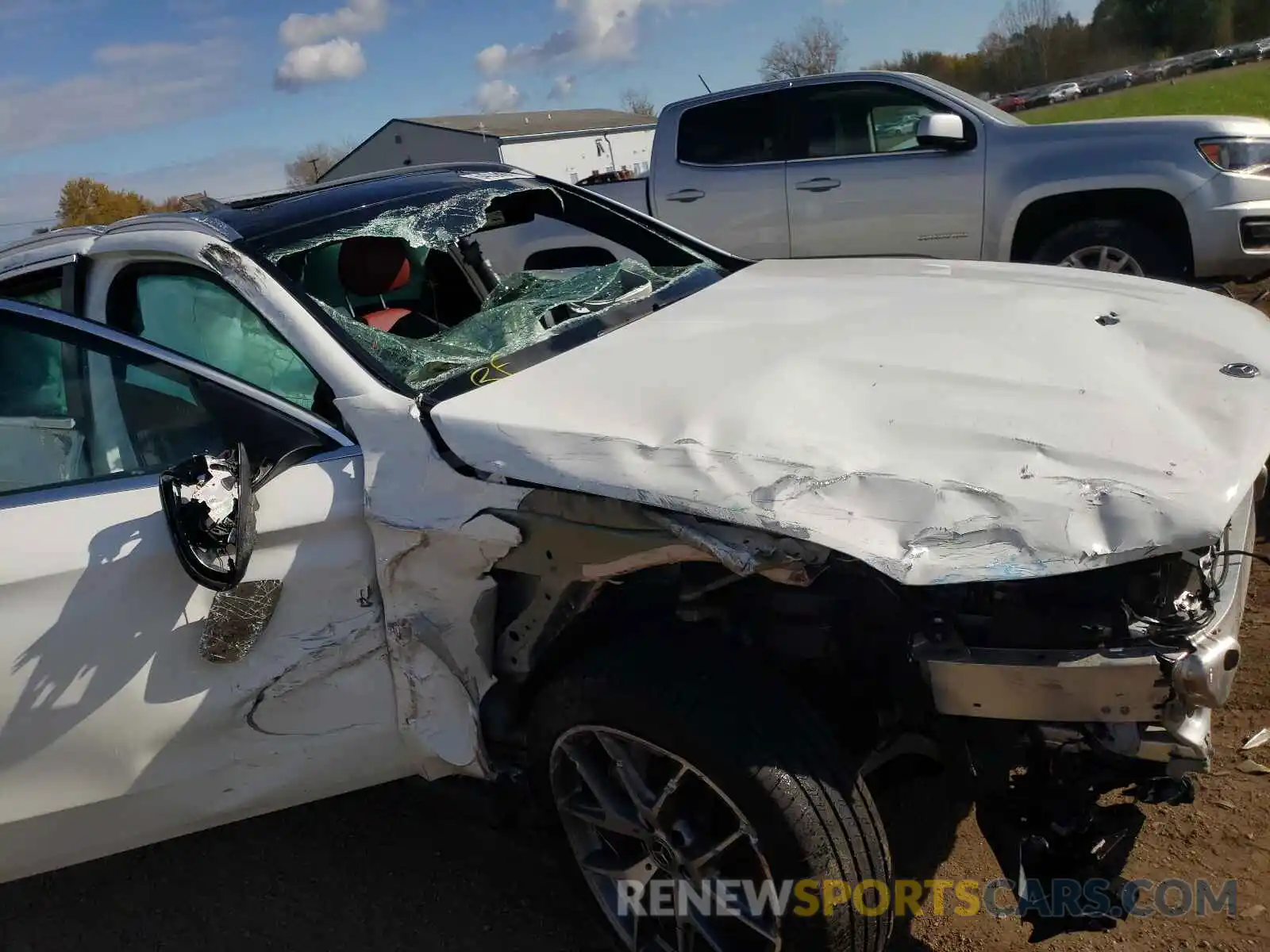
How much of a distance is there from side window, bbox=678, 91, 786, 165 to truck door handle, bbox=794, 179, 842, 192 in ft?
1.02

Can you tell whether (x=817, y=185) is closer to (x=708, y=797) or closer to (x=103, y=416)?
(x=103, y=416)

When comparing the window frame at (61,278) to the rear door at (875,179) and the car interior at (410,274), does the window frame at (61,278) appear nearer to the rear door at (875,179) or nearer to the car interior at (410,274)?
the car interior at (410,274)

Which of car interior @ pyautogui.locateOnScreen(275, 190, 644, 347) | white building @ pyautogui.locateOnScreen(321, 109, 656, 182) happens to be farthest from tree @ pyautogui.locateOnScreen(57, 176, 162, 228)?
car interior @ pyautogui.locateOnScreen(275, 190, 644, 347)

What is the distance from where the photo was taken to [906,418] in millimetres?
2047

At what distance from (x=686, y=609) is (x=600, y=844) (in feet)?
2.18

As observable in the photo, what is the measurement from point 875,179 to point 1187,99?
102 ft

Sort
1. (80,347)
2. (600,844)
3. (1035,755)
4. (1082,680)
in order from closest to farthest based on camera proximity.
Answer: (1082,680) < (1035,755) < (600,844) < (80,347)

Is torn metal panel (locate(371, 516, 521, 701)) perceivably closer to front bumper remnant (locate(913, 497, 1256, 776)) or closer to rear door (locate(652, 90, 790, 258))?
front bumper remnant (locate(913, 497, 1256, 776))

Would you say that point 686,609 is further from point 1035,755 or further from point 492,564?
point 1035,755

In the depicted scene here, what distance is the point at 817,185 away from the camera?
6844mm

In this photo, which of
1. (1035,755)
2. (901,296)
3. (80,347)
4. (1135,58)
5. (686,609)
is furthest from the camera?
(1135,58)

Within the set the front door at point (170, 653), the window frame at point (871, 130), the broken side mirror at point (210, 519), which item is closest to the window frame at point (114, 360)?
the front door at point (170, 653)

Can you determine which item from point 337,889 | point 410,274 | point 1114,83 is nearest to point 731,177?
point 410,274

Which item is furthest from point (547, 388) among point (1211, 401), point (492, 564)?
point (1211, 401)
